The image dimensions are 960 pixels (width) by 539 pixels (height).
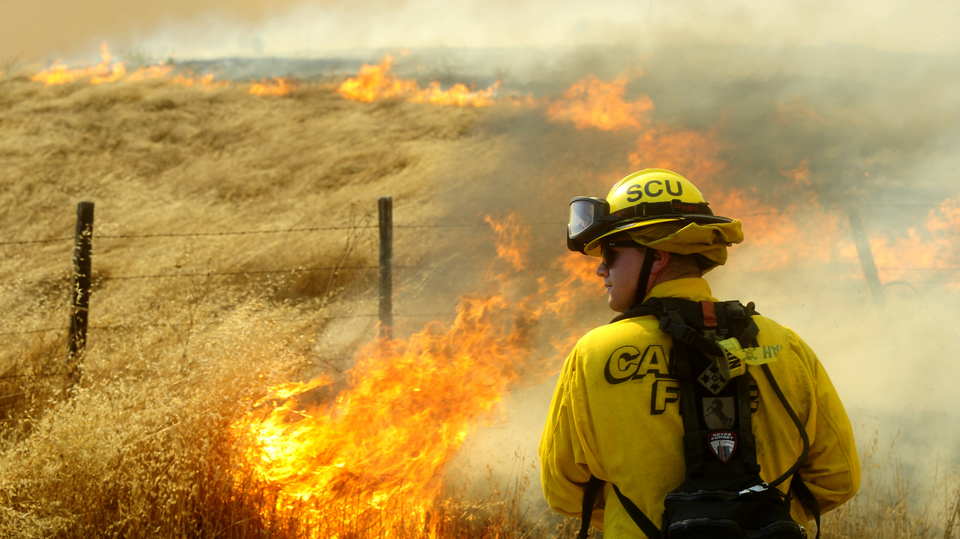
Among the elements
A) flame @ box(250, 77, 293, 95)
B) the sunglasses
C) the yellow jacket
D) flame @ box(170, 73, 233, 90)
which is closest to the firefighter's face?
the sunglasses

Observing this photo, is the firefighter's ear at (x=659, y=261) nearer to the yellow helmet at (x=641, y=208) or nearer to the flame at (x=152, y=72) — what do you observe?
the yellow helmet at (x=641, y=208)

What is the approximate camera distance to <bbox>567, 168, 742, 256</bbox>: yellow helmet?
186cm

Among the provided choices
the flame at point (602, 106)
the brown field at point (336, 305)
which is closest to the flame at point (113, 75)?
the brown field at point (336, 305)

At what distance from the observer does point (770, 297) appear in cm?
589

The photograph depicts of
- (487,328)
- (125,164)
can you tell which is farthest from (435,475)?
(125,164)

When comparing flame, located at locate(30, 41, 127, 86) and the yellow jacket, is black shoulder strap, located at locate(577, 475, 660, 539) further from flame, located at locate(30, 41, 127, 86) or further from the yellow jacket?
flame, located at locate(30, 41, 127, 86)

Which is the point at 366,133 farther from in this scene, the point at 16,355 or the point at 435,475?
the point at 435,475

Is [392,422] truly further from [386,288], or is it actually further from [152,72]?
[152,72]

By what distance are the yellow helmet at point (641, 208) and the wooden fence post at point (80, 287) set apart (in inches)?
195

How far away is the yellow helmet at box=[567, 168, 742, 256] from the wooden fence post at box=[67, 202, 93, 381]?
4.95m

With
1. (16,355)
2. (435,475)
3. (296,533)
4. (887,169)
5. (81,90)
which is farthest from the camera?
(81,90)

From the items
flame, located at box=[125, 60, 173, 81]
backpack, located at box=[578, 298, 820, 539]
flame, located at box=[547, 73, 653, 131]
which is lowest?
backpack, located at box=[578, 298, 820, 539]

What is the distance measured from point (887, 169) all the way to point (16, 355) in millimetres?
9113

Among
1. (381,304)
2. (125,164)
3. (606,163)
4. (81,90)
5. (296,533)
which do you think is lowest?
(296,533)
